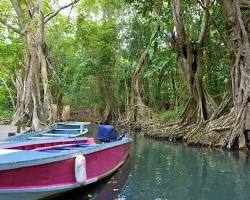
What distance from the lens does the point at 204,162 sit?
35.9 feet

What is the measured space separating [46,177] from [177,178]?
356 centimetres

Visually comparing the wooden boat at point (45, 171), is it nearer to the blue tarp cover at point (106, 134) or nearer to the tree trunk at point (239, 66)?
the blue tarp cover at point (106, 134)

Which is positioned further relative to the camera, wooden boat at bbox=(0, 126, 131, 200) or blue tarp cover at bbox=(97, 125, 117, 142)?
blue tarp cover at bbox=(97, 125, 117, 142)

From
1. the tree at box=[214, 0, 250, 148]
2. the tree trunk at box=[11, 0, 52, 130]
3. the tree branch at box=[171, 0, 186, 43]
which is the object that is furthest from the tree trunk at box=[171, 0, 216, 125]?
the tree trunk at box=[11, 0, 52, 130]

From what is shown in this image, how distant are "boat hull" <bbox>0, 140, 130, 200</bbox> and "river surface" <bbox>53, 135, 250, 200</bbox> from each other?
0.51 meters

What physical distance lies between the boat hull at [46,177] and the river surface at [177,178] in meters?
0.51

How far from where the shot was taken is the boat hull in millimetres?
5812

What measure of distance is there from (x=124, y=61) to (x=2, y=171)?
22.0 m

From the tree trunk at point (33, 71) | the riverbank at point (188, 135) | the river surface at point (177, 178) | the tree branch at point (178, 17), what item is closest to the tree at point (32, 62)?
the tree trunk at point (33, 71)

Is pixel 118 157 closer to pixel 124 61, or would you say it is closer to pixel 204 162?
pixel 204 162

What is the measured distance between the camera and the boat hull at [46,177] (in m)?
5.81

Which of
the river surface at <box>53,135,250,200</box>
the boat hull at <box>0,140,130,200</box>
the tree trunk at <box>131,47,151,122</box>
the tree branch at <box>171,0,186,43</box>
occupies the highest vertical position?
the tree branch at <box>171,0,186,43</box>

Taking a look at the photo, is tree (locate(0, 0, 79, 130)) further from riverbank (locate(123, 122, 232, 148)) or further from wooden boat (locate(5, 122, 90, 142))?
riverbank (locate(123, 122, 232, 148))

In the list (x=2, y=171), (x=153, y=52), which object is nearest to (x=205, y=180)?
(x=2, y=171)
